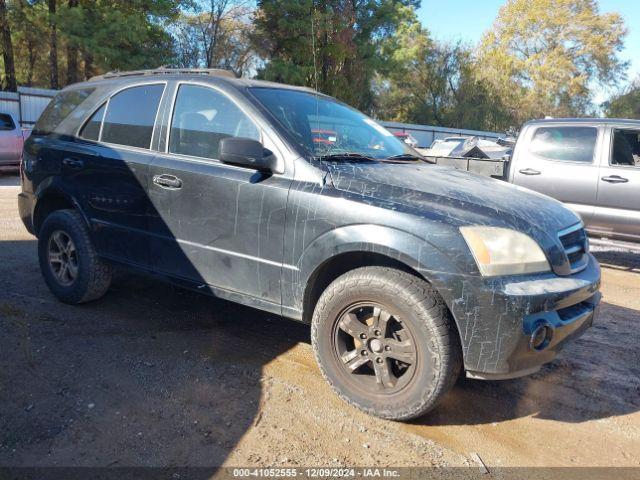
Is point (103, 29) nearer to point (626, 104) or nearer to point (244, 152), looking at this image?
point (244, 152)

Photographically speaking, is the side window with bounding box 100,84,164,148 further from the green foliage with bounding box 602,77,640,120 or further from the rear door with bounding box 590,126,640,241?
the green foliage with bounding box 602,77,640,120

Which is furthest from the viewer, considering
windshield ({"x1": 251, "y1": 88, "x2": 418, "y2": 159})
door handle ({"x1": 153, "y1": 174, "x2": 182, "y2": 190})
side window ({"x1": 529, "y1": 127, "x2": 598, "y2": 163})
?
side window ({"x1": 529, "y1": 127, "x2": 598, "y2": 163})

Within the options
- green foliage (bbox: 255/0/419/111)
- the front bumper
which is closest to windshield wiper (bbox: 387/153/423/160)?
the front bumper

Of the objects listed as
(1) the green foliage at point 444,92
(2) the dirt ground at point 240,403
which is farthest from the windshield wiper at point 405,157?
(1) the green foliage at point 444,92

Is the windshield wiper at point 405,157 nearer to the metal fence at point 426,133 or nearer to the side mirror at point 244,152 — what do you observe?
the side mirror at point 244,152

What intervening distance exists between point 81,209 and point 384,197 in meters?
2.57

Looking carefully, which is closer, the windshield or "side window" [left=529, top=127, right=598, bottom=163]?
the windshield

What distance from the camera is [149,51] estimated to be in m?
24.5

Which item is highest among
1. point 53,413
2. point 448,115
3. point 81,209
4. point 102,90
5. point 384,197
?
point 448,115

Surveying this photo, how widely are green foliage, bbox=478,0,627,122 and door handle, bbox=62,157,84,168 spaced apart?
147 feet

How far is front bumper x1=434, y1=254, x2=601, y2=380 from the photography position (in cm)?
262

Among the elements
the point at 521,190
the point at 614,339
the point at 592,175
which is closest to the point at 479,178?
the point at 521,190

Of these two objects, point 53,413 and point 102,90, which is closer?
point 53,413

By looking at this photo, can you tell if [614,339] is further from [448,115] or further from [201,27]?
[448,115]
